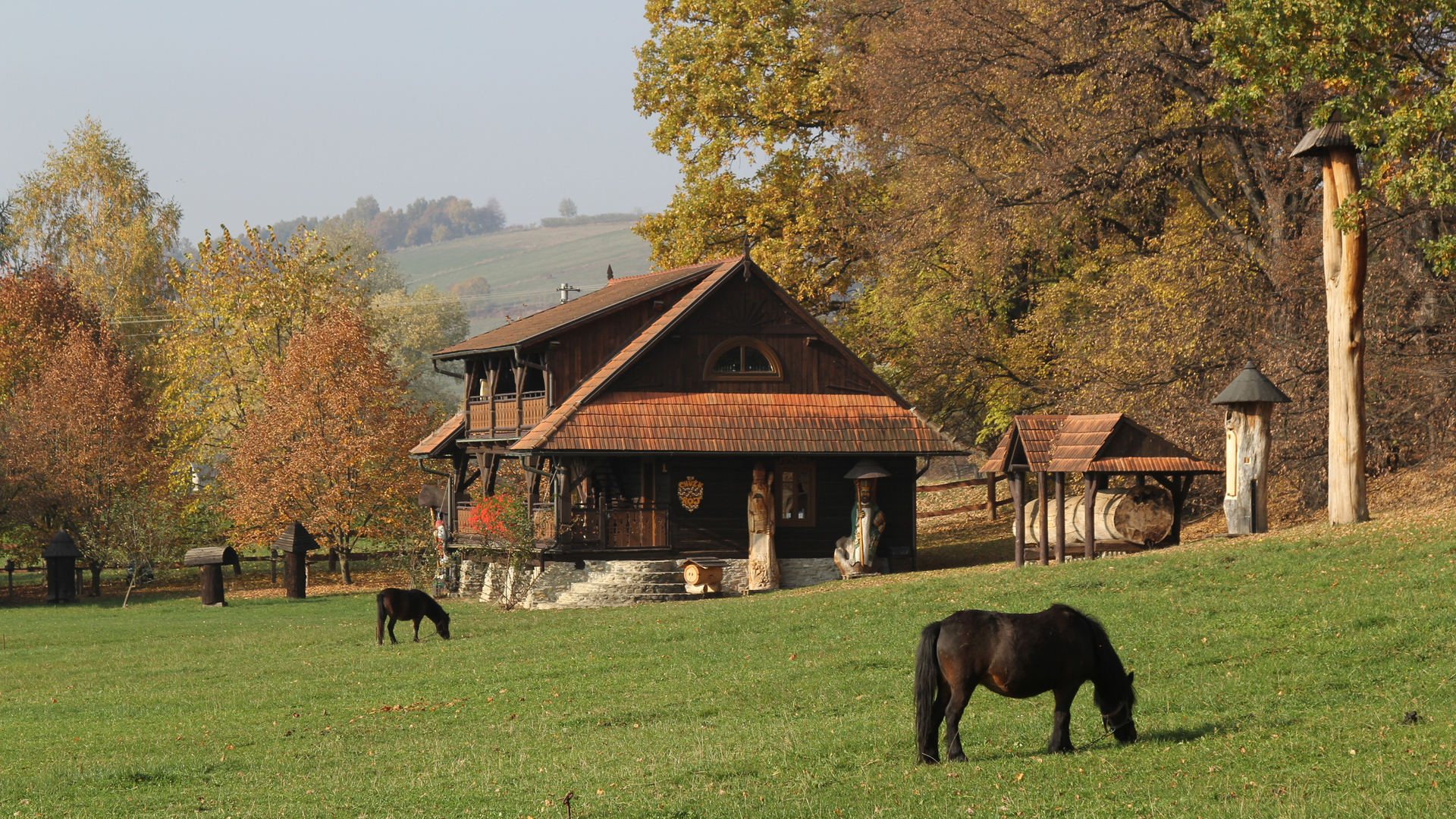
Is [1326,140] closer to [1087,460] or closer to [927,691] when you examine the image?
[1087,460]

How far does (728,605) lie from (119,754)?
44.3 feet

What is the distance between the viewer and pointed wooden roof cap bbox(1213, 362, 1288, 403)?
73.0ft

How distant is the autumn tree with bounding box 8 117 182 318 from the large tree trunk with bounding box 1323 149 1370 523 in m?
49.1

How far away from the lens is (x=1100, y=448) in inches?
920

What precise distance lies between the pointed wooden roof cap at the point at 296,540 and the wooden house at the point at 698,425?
5.30 meters

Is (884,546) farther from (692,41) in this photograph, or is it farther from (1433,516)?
(692,41)

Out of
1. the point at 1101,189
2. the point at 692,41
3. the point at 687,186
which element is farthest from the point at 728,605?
the point at 692,41

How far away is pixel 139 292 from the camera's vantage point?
55.9 meters

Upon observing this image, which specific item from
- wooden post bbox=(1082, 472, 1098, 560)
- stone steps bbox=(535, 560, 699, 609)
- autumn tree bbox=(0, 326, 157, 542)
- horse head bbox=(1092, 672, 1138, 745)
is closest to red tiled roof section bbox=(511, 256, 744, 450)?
stone steps bbox=(535, 560, 699, 609)

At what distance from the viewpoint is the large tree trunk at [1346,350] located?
21781mm

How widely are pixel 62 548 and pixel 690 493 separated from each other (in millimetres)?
19074

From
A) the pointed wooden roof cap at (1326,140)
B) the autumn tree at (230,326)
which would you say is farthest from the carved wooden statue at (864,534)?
the autumn tree at (230,326)

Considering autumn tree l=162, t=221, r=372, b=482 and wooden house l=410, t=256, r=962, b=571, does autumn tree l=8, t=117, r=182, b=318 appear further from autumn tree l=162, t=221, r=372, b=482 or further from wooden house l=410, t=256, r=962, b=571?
wooden house l=410, t=256, r=962, b=571

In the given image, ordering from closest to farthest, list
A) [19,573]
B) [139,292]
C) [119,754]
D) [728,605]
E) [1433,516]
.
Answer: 1. [119,754]
2. [1433,516]
3. [728,605]
4. [19,573]
5. [139,292]
